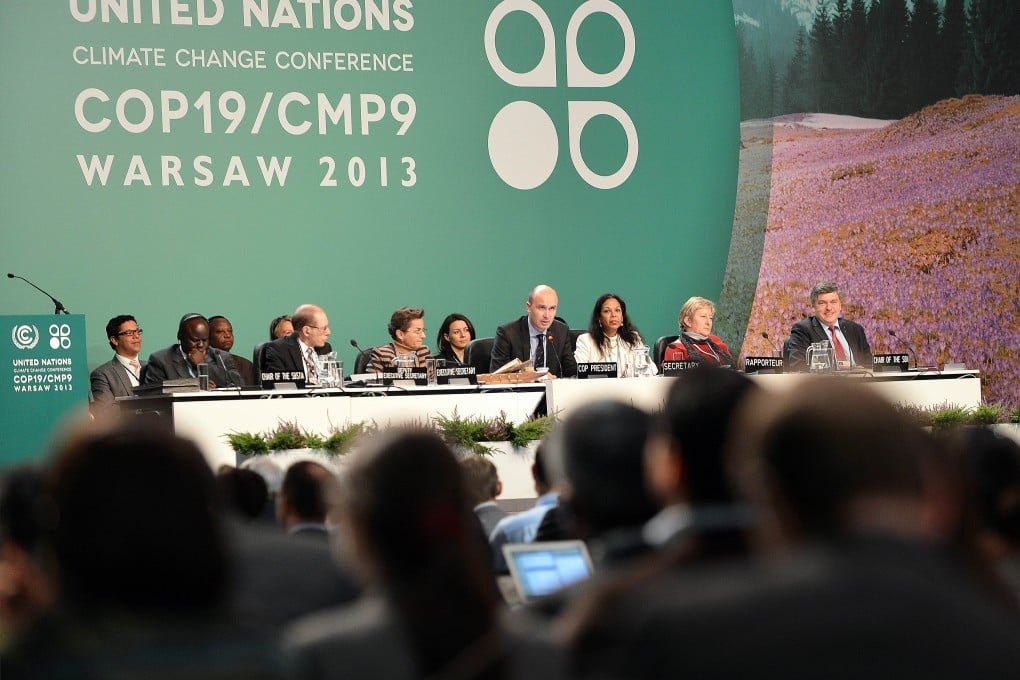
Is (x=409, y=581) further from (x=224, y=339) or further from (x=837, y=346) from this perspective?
(x=224, y=339)

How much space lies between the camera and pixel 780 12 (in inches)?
447

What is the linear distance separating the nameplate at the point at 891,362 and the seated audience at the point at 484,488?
12.1ft

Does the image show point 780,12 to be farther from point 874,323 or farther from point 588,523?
point 588,523

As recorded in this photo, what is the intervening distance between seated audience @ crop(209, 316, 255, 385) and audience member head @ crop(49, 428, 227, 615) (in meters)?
8.14

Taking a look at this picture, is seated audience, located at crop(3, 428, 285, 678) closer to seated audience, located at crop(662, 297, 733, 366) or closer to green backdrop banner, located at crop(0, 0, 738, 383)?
seated audience, located at crop(662, 297, 733, 366)

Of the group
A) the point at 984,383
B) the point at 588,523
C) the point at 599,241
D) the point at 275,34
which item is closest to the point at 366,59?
the point at 275,34

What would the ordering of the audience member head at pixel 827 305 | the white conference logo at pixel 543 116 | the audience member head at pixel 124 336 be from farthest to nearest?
the white conference logo at pixel 543 116
the audience member head at pixel 124 336
the audience member head at pixel 827 305

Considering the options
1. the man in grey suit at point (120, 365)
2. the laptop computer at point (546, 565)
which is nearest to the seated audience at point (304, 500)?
the laptop computer at point (546, 565)

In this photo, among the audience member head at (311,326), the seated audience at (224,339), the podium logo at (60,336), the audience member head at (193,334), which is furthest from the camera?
the seated audience at (224,339)

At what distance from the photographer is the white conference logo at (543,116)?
10438mm

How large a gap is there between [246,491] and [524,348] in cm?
494

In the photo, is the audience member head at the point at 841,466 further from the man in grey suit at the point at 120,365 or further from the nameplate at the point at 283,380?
the man in grey suit at the point at 120,365

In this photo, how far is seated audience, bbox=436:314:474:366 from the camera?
8.84 m

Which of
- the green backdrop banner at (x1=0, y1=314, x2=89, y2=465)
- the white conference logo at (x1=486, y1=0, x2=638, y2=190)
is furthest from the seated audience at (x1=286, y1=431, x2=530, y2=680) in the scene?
the white conference logo at (x1=486, y1=0, x2=638, y2=190)
